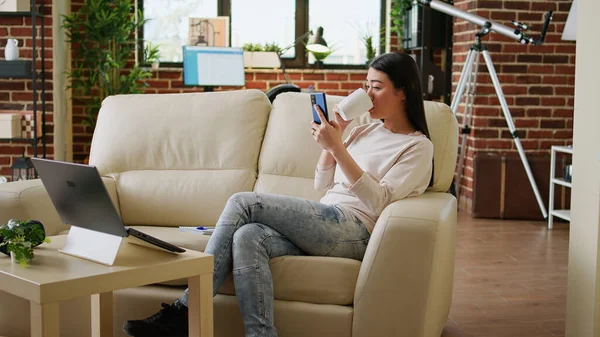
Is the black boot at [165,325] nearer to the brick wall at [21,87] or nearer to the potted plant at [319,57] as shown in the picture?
the brick wall at [21,87]

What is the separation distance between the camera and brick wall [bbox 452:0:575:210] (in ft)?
19.4

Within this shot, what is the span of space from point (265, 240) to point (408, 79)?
75 cm

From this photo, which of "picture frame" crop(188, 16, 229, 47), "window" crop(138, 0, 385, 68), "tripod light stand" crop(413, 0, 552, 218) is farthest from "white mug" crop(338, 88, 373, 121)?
"window" crop(138, 0, 385, 68)

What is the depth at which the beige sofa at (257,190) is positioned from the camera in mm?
2471

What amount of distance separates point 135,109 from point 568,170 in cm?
305

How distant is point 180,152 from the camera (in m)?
3.35

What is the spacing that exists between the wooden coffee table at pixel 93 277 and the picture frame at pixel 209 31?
16.0ft

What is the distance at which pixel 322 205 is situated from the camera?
2742 mm

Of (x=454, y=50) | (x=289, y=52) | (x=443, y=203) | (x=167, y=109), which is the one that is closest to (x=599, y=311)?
(x=443, y=203)

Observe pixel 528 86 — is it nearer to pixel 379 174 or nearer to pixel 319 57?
pixel 319 57

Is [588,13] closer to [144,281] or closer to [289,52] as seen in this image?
[144,281]

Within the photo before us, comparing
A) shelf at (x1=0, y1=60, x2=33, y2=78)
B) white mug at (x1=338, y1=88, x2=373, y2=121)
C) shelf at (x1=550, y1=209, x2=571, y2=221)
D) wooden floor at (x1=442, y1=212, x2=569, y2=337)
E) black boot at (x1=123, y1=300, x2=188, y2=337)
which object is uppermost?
shelf at (x1=0, y1=60, x2=33, y2=78)

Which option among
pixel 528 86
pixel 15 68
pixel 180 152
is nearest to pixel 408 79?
pixel 180 152

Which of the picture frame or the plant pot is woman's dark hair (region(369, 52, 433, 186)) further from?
the picture frame
